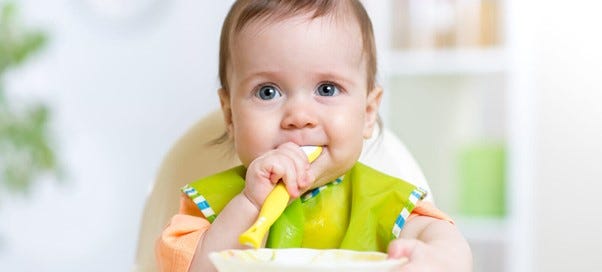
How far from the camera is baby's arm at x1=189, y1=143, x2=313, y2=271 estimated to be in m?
0.87

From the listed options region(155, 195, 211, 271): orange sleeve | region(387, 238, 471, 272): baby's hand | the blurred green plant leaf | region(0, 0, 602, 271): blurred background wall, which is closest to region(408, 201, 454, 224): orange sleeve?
region(387, 238, 471, 272): baby's hand

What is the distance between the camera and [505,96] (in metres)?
2.34

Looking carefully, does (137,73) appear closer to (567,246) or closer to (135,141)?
(135,141)

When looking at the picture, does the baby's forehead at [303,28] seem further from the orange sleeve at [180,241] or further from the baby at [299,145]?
the orange sleeve at [180,241]

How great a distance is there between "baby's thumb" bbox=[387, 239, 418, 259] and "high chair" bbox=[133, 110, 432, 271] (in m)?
0.44

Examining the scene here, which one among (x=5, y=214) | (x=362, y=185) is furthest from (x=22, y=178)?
(x=362, y=185)

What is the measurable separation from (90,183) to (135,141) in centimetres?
19

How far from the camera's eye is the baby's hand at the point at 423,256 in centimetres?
75

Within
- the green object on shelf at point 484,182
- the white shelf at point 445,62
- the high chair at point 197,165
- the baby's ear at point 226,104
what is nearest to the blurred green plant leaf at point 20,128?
the white shelf at point 445,62

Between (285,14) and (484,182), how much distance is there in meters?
1.50

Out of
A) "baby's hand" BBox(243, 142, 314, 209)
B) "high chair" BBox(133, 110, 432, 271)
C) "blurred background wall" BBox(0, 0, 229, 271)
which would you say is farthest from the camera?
"blurred background wall" BBox(0, 0, 229, 271)

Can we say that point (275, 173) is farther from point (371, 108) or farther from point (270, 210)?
point (371, 108)

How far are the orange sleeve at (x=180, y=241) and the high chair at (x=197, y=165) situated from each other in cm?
23

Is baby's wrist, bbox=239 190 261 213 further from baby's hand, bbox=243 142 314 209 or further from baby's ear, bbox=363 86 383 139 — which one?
baby's ear, bbox=363 86 383 139
